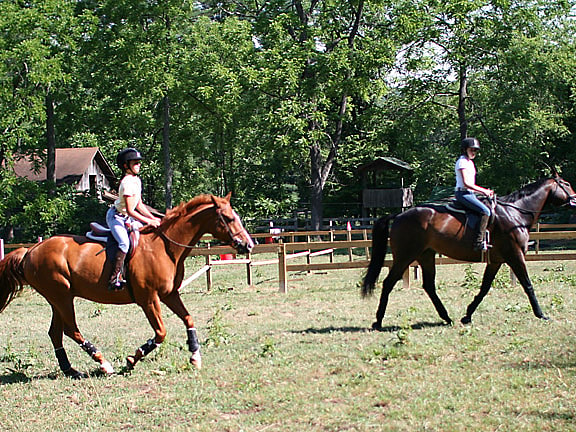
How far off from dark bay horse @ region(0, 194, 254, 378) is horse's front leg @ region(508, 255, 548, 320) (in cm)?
440

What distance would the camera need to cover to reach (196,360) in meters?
8.06

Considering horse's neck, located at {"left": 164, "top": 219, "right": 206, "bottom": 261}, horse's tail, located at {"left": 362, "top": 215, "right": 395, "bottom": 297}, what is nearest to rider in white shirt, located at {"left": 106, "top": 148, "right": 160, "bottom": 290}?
horse's neck, located at {"left": 164, "top": 219, "right": 206, "bottom": 261}

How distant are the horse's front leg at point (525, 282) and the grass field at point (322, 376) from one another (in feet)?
0.64

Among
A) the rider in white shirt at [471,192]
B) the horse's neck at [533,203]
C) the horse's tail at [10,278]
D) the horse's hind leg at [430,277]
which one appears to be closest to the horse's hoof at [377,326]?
the horse's hind leg at [430,277]

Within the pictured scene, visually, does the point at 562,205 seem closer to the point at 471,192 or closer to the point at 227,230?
the point at 471,192

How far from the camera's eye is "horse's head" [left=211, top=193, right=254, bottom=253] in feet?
26.6

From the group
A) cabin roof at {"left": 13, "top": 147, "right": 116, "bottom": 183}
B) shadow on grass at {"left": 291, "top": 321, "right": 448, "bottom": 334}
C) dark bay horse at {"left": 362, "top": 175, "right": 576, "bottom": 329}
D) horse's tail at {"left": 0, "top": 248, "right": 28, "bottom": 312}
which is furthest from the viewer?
cabin roof at {"left": 13, "top": 147, "right": 116, "bottom": 183}

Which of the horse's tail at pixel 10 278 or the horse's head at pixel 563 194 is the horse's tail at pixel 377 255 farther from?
the horse's tail at pixel 10 278

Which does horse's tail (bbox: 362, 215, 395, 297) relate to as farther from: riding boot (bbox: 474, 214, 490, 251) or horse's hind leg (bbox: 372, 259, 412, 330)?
riding boot (bbox: 474, 214, 490, 251)

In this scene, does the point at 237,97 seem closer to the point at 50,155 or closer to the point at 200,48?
the point at 200,48

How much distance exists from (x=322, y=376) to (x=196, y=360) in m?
1.66

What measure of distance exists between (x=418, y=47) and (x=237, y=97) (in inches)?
399

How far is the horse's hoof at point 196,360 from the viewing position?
8.02 meters

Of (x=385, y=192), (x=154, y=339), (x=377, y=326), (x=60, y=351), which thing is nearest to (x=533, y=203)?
(x=377, y=326)
